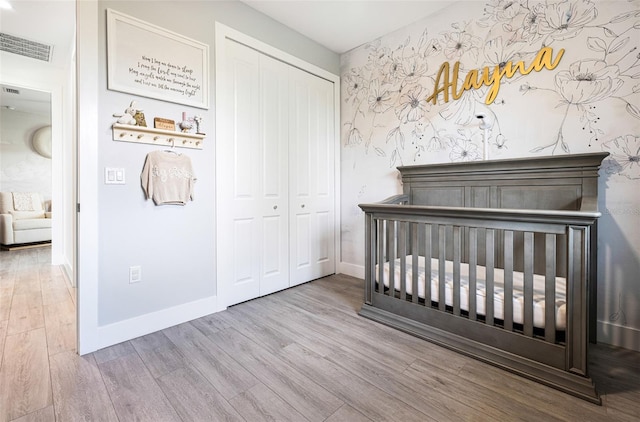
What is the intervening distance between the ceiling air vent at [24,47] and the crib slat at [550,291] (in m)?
4.88

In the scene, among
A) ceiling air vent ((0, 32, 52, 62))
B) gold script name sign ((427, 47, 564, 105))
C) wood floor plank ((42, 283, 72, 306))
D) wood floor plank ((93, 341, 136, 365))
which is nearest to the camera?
wood floor plank ((93, 341, 136, 365))

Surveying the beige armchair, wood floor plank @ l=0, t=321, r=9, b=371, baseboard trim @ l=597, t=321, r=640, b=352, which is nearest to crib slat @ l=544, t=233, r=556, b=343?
baseboard trim @ l=597, t=321, r=640, b=352

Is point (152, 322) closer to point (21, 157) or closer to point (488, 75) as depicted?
point (488, 75)

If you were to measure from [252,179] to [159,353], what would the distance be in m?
1.50

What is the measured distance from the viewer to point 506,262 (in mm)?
1614

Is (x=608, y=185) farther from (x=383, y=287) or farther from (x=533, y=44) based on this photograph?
(x=383, y=287)

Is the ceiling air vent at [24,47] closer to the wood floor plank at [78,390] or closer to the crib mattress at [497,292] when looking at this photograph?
the wood floor plank at [78,390]

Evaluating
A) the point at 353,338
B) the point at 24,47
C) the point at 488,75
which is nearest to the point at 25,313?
the point at 353,338

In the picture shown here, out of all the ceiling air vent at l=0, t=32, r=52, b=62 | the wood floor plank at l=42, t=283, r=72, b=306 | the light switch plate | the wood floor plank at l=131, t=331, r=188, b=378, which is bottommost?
the wood floor plank at l=131, t=331, r=188, b=378

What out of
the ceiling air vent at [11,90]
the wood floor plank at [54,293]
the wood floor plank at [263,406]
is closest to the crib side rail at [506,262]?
the wood floor plank at [263,406]

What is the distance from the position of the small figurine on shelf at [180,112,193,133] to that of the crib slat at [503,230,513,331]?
2218 mm

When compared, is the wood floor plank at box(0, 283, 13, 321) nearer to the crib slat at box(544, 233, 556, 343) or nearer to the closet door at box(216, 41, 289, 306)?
the closet door at box(216, 41, 289, 306)

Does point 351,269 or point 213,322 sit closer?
point 213,322

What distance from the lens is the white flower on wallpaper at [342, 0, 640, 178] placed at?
72.6 inches
